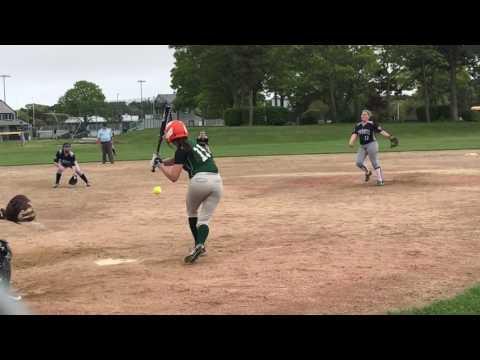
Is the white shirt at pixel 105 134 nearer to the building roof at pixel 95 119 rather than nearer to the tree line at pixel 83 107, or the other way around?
the tree line at pixel 83 107

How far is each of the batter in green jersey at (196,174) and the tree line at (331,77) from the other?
163ft

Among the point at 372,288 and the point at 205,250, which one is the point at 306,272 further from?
the point at 205,250

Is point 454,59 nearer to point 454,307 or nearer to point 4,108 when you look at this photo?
point 454,307

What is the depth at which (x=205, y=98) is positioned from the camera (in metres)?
76.1

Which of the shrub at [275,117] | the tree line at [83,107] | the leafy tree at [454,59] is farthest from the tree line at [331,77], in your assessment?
the tree line at [83,107]

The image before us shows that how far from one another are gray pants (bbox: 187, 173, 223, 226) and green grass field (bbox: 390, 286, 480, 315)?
3.53 m

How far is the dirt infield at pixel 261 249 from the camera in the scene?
631 centimetres

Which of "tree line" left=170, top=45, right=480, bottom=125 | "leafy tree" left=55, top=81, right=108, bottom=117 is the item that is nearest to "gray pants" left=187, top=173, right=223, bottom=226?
"tree line" left=170, top=45, right=480, bottom=125

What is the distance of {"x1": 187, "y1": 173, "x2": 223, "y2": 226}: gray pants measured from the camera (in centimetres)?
818

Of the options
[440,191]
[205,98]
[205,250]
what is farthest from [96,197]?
[205,98]
